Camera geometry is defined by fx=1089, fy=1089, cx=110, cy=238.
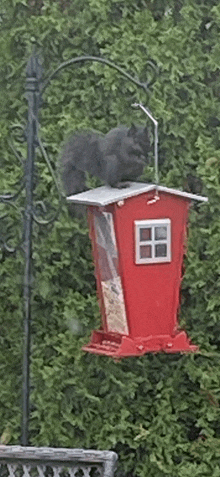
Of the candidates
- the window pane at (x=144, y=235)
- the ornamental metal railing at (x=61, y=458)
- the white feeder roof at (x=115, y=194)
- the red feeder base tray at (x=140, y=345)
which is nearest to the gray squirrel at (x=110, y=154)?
the white feeder roof at (x=115, y=194)

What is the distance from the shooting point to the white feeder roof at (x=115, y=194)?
2.70 m

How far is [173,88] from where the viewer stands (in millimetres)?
4109

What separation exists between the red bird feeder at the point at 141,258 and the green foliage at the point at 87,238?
4.01 ft

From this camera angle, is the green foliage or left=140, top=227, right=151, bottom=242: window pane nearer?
left=140, top=227, right=151, bottom=242: window pane

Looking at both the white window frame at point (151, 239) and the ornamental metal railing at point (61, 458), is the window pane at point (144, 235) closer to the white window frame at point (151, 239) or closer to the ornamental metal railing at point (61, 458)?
the white window frame at point (151, 239)

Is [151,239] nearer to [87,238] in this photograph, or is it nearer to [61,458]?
[61,458]

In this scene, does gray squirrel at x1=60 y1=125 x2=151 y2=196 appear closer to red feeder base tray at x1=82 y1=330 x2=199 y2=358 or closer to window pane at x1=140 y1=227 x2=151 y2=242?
window pane at x1=140 y1=227 x2=151 y2=242

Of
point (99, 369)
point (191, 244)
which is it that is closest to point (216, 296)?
point (191, 244)

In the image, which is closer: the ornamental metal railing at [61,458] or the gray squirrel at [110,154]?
the ornamental metal railing at [61,458]

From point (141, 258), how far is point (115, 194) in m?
0.18

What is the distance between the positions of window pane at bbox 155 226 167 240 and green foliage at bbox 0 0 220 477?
1.25 meters

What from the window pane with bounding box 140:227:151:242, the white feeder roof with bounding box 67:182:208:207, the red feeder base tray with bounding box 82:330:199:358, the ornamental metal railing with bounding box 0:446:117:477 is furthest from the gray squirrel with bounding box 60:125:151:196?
the ornamental metal railing with bounding box 0:446:117:477

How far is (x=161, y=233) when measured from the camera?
2816 mm

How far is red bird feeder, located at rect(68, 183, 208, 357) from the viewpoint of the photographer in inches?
109
